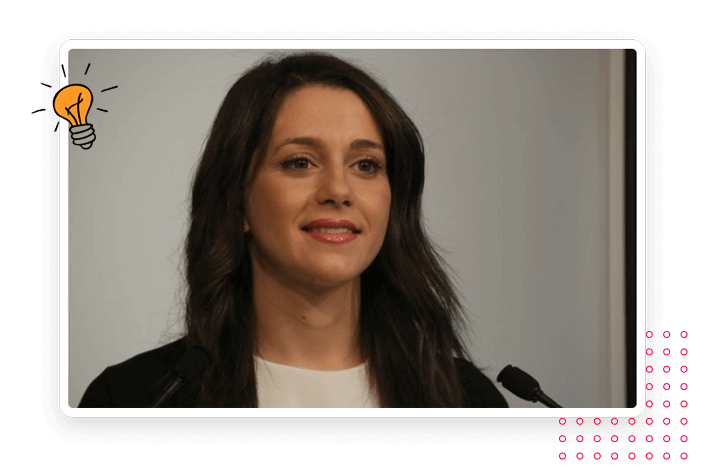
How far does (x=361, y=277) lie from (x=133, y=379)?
1.87ft

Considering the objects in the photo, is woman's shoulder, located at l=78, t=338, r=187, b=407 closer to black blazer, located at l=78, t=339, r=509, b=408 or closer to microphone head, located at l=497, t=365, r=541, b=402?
black blazer, located at l=78, t=339, r=509, b=408

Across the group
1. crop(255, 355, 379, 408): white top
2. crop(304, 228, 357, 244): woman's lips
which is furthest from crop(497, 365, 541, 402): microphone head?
crop(304, 228, 357, 244): woman's lips

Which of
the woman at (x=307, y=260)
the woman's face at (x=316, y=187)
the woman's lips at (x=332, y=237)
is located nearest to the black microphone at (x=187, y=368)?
the woman at (x=307, y=260)

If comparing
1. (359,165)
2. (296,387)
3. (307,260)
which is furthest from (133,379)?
(359,165)

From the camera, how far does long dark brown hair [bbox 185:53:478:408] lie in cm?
158

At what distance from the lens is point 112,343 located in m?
1.59

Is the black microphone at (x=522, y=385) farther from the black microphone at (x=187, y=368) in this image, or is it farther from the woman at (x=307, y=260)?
the black microphone at (x=187, y=368)

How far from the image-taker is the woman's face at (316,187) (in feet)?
5.05

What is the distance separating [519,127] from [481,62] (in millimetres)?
177

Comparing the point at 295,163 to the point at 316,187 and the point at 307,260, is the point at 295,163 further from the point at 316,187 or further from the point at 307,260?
the point at 307,260

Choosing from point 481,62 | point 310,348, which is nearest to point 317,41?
point 481,62

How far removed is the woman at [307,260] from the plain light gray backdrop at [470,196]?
0.15 feet
